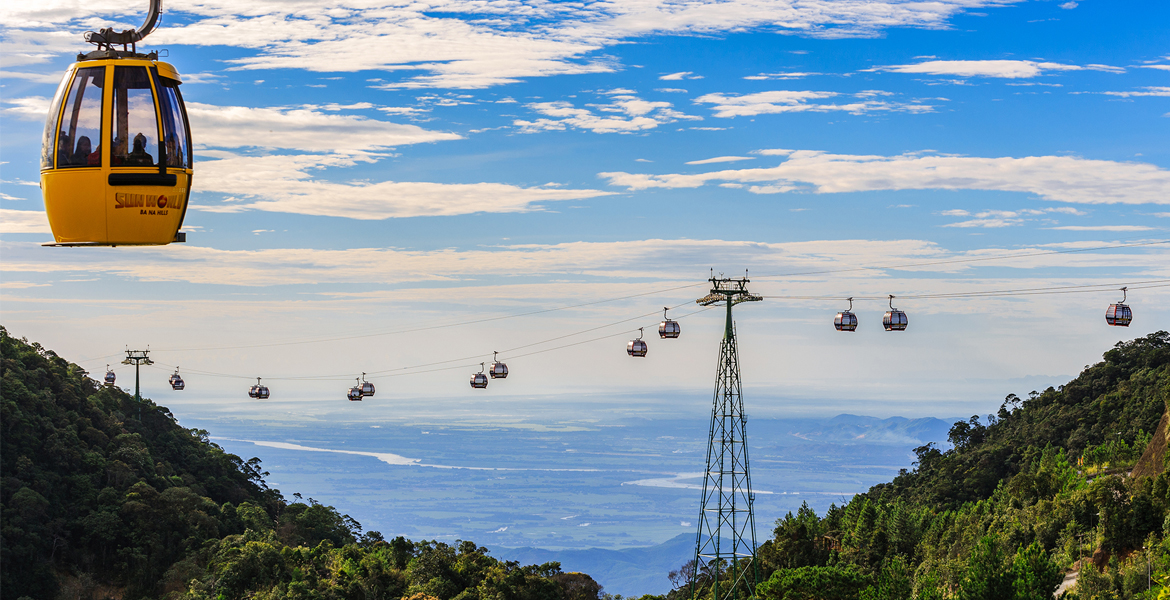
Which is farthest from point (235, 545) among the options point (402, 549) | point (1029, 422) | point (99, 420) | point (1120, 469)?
point (1029, 422)

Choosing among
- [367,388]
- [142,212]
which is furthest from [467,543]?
[142,212]

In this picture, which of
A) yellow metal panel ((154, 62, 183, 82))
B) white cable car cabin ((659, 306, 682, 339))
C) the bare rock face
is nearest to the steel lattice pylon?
white cable car cabin ((659, 306, 682, 339))

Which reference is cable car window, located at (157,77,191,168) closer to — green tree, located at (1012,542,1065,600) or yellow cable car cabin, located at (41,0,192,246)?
yellow cable car cabin, located at (41,0,192,246)

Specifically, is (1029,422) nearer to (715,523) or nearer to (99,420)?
(715,523)

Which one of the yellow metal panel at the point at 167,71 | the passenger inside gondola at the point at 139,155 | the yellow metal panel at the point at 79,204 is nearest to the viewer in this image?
the yellow metal panel at the point at 79,204

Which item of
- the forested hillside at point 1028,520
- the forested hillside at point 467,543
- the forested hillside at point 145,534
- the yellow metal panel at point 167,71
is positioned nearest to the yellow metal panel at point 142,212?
the yellow metal panel at point 167,71

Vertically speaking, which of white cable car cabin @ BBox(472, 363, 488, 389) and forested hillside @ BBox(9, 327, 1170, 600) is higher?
white cable car cabin @ BBox(472, 363, 488, 389)

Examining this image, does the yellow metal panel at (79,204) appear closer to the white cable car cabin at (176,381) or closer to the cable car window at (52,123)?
the cable car window at (52,123)
